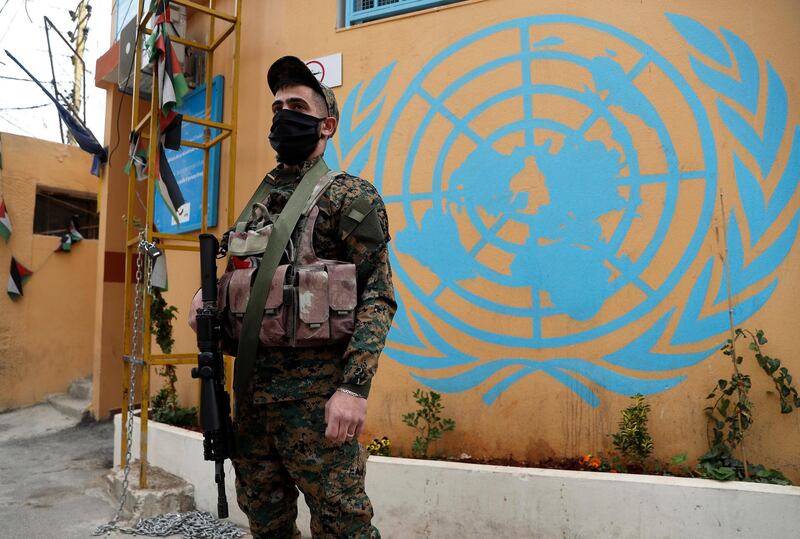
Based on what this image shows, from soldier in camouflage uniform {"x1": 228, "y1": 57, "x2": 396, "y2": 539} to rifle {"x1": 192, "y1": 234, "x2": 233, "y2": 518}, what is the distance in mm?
51

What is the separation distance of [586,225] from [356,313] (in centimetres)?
163

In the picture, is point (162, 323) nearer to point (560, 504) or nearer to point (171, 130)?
point (171, 130)

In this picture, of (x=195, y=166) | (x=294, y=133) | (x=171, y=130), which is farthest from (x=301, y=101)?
(x=195, y=166)

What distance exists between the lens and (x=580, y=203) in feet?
9.06

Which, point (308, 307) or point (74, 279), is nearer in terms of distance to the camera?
point (308, 307)

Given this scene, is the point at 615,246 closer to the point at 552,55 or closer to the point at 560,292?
the point at 560,292

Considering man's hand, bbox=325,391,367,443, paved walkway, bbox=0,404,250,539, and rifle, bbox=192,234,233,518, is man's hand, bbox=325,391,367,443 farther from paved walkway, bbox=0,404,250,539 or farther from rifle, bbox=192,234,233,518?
paved walkway, bbox=0,404,250,539

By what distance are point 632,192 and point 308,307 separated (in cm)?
189

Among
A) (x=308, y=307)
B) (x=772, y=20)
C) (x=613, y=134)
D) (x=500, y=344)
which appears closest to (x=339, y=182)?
(x=308, y=307)

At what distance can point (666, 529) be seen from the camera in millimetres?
2193

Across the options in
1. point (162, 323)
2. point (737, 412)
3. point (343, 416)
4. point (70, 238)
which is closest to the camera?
point (343, 416)

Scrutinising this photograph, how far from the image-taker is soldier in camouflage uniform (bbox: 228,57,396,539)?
144 centimetres

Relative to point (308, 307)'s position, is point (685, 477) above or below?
below

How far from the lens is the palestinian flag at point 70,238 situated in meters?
6.82
